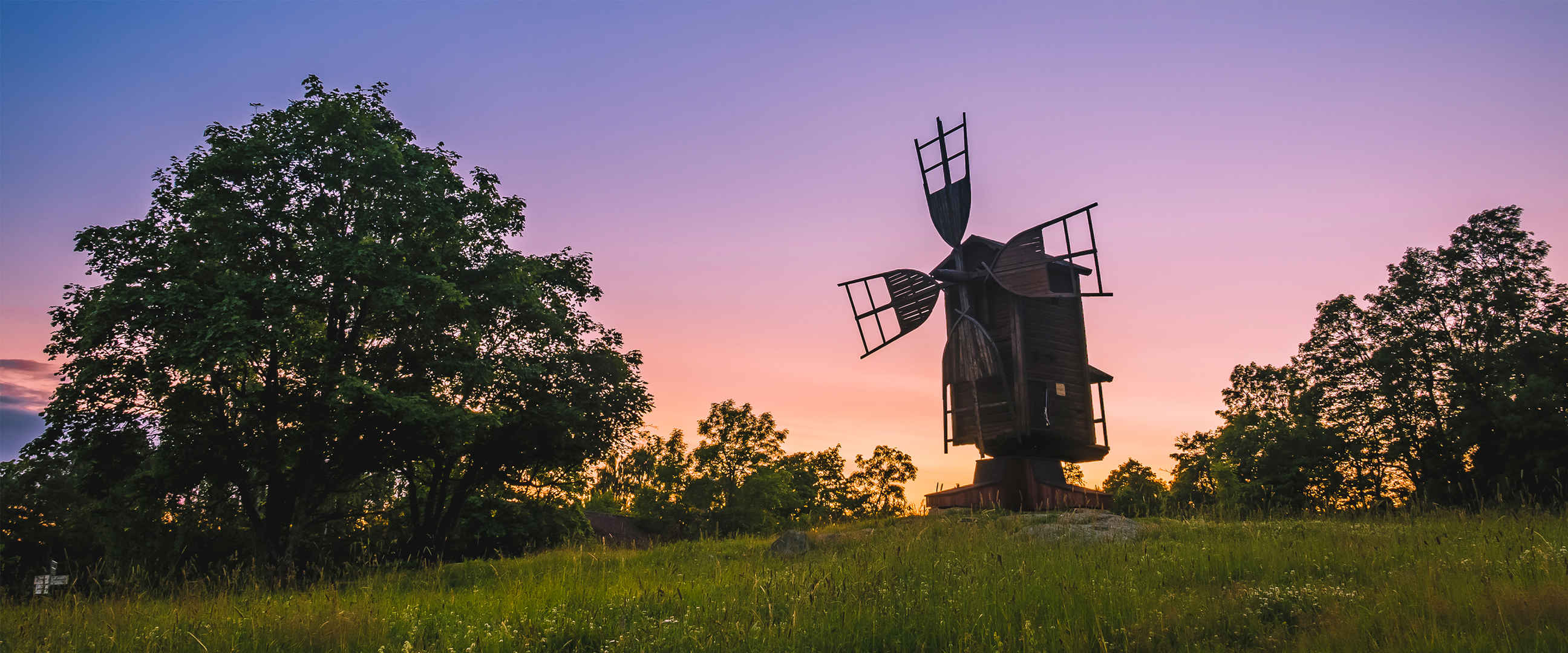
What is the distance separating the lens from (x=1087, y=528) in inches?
552

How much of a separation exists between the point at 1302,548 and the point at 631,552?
10586 millimetres

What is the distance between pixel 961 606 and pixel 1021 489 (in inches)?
560

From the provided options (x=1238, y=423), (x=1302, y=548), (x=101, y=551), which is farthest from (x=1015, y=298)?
(x=101, y=551)

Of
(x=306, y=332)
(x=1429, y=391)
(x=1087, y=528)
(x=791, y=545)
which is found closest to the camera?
(x=1087, y=528)

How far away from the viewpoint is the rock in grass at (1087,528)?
12.9 metres

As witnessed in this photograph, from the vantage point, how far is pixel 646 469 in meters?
27.2

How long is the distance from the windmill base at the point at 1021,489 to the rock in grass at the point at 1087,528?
345cm

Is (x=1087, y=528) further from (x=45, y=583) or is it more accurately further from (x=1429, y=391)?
(x=1429, y=391)

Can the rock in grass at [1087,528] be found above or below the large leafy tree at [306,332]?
below

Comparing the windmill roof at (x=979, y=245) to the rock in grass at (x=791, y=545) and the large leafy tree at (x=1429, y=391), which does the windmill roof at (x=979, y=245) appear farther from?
the large leafy tree at (x=1429, y=391)

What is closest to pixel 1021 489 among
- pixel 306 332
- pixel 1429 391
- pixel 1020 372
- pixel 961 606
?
pixel 1020 372

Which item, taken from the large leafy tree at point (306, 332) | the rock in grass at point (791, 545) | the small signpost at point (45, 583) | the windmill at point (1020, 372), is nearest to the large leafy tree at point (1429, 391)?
the windmill at point (1020, 372)

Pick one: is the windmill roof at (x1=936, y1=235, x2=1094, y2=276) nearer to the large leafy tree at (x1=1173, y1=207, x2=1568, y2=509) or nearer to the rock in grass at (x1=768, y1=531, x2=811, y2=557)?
the rock in grass at (x1=768, y1=531, x2=811, y2=557)

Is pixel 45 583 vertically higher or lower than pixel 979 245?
lower
